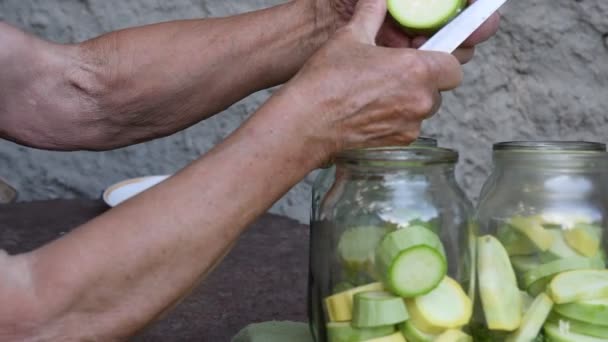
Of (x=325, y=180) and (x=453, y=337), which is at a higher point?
(x=325, y=180)

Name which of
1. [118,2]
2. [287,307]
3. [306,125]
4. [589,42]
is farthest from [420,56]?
[118,2]

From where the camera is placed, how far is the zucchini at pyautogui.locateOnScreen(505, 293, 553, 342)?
84cm

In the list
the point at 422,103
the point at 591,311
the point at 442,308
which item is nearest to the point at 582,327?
the point at 591,311

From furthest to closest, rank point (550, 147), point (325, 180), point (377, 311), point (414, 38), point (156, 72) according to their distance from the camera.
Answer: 1. point (156, 72)
2. point (414, 38)
3. point (325, 180)
4. point (550, 147)
5. point (377, 311)

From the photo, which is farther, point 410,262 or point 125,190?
point 125,190

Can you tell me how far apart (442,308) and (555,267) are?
12 centimetres

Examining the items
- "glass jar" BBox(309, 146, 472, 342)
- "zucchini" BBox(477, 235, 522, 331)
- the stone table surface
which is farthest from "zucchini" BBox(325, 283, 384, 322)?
the stone table surface

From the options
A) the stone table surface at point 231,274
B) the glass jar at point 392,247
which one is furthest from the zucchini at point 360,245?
the stone table surface at point 231,274

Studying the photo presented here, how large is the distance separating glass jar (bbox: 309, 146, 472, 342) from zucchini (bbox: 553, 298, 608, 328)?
9 cm

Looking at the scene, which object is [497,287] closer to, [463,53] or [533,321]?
[533,321]

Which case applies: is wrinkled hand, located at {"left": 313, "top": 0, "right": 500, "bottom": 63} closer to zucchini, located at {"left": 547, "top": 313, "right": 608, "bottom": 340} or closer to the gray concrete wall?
zucchini, located at {"left": 547, "top": 313, "right": 608, "bottom": 340}

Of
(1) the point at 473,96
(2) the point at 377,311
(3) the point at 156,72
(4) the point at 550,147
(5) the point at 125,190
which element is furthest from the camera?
(1) the point at 473,96

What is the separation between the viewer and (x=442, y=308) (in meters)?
0.84

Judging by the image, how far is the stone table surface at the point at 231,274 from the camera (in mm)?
1248
